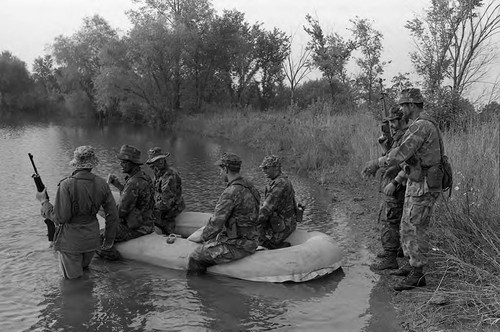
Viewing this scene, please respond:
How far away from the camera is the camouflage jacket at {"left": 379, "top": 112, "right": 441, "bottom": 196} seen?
5.73 m

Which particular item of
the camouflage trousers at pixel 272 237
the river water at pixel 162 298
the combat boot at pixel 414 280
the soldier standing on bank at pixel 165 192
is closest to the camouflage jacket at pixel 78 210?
the river water at pixel 162 298

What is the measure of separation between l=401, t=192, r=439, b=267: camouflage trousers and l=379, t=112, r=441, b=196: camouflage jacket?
0.11m

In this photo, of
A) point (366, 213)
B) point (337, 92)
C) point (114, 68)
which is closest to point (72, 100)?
point (114, 68)

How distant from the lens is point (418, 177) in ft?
19.1

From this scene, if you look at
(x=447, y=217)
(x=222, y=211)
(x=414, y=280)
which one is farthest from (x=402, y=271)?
(x=222, y=211)

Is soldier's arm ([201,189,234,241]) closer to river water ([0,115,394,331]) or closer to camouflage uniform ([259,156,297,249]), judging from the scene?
river water ([0,115,394,331])

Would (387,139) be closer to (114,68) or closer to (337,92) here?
(337,92)

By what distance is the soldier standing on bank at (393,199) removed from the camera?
22.0 feet

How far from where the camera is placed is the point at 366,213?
10406 mm

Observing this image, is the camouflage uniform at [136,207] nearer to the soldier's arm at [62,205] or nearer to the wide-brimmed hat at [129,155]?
the wide-brimmed hat at [129,155]

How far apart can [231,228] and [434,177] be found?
2.76 meters

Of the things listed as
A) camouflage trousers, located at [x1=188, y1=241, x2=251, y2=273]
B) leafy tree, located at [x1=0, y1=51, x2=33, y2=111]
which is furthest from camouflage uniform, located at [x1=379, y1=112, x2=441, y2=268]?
leafy tree, located at [x1=0, y1=51, x2=33, y2=111]

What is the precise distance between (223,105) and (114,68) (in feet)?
28.0

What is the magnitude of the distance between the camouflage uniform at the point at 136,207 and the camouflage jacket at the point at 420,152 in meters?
3.81
